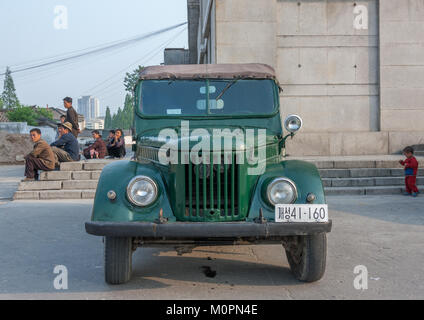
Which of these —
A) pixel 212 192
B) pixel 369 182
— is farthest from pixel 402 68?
pixel 212 192

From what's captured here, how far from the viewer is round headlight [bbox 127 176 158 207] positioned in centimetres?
433

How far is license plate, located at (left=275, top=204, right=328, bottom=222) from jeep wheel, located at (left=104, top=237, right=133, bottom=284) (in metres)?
1.37

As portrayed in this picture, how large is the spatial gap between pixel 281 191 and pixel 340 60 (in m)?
11.6

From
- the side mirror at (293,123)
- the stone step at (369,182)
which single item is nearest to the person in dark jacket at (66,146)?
the stone step at (369,182)

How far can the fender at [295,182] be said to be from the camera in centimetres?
432

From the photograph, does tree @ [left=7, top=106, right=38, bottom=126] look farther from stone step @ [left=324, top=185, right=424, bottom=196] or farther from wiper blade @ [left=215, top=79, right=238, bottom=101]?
wiper blade @ [left=215, top=79, right=238, bottom=101]

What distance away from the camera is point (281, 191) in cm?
435

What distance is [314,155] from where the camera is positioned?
1467 cm

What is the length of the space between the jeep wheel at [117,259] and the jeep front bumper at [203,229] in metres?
0.23

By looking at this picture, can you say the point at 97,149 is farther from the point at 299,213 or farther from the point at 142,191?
the point at 299,213

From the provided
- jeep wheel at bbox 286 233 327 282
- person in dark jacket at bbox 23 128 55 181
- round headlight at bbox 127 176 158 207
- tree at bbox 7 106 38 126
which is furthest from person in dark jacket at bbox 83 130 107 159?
tree at bbox 7 106 38 126

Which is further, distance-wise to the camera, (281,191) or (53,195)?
(53,195)

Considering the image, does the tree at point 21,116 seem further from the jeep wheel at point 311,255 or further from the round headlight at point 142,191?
the jeep wheel at point 311,255
